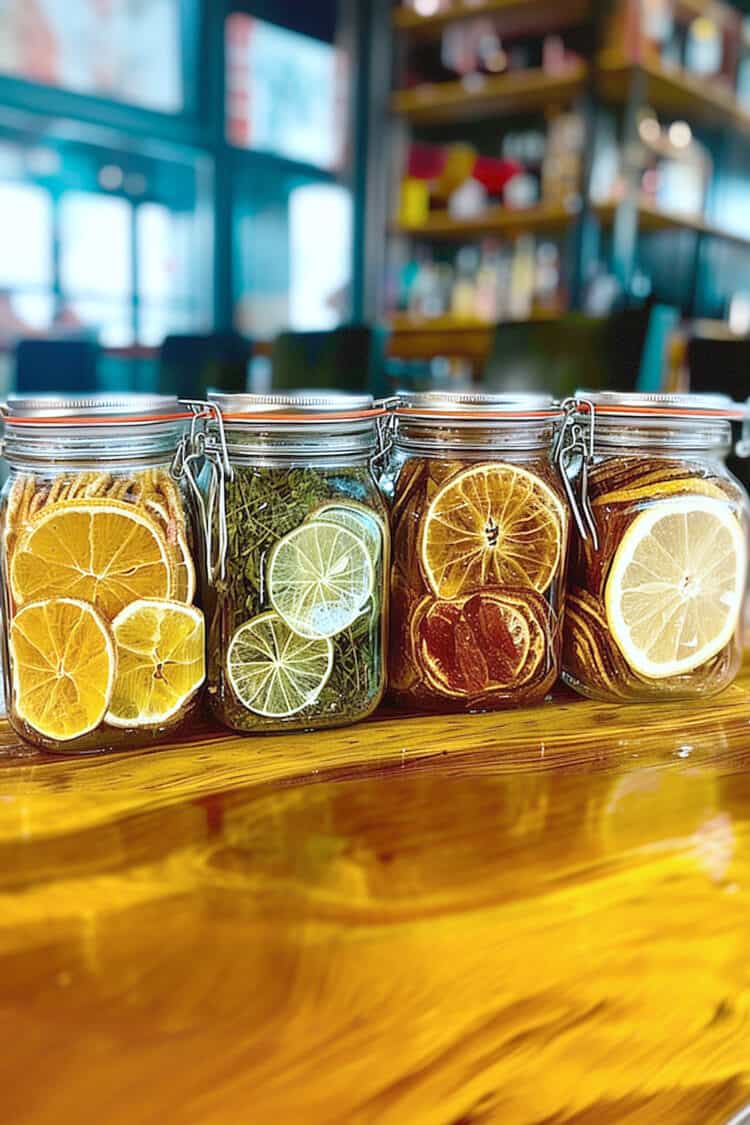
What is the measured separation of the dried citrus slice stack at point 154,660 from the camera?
515mm

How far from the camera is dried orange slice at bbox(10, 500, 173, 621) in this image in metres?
0.50

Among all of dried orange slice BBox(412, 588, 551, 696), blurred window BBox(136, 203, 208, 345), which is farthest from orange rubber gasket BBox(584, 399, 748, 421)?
blurred window BBox(136, 203, 208, 345)

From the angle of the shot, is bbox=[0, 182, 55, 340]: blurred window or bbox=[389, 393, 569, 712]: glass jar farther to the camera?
bbox=[0, 182, 55, 340]: blurred window

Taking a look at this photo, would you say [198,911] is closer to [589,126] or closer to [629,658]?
[629,658]

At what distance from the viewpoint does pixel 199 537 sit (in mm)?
550

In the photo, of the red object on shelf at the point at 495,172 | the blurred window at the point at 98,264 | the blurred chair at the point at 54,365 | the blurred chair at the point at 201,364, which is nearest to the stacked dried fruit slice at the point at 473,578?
the blurred chair at the point at 201,364

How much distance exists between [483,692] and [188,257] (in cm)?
422

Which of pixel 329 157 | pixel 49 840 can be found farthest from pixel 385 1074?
pixel 329 157

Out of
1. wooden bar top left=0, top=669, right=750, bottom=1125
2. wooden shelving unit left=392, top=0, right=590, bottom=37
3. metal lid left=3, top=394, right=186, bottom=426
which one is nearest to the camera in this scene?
wooden bar top left=0, top=669, right=750, bottom=1125

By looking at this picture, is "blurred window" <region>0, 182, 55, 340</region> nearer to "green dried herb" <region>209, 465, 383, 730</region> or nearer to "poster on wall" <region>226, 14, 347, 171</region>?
"poster on wall" <region>226, 14, 347, 171</region>

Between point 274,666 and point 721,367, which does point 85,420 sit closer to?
point 274,666

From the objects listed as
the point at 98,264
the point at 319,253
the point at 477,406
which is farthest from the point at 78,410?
the point at 319,253

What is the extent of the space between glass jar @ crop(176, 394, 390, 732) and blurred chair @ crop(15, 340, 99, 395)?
241 cm

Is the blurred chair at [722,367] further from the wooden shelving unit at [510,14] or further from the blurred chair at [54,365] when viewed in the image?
the wooden shelving unit at [510,14]
